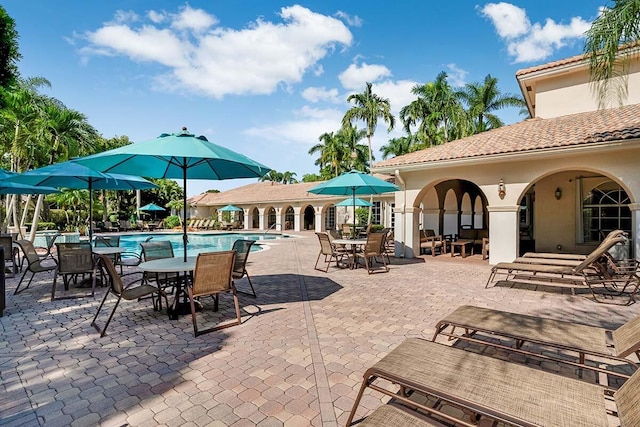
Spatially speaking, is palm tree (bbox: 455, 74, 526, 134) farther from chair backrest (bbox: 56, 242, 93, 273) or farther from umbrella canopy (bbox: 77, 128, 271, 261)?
chair backrest (bbox: 56, 242, 93, 273)

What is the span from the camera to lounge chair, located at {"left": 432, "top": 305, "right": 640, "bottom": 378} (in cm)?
295

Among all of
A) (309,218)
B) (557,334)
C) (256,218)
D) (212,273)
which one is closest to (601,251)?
(557,334)

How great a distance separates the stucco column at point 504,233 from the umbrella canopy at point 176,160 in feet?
26.7

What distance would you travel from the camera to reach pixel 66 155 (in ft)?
56.3

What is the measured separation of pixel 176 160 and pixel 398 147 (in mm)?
33970

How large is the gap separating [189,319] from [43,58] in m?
13.3

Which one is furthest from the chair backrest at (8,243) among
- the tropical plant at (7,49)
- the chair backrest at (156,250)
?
the tropical plant at (7,49)

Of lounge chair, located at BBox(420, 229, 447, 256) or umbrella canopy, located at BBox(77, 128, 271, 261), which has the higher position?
umbrella canopy, located at BBox(77, 128, 271, 261)

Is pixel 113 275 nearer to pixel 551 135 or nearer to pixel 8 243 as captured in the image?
pixel 8 243

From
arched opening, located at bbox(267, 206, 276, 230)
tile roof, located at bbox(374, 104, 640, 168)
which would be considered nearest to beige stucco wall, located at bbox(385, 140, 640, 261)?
tile roof, located at bbox(374, 104, 640, 168)

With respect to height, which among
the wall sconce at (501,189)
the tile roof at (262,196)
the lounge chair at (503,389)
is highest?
the tile roof at (262,196)

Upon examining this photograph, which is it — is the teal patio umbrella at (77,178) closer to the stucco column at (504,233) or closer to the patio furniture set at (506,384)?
the patio furniture set at (506,384)

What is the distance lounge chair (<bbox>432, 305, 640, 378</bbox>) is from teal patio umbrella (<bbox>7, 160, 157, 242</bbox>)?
6.99m

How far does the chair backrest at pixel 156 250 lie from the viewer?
6598 millimetres
